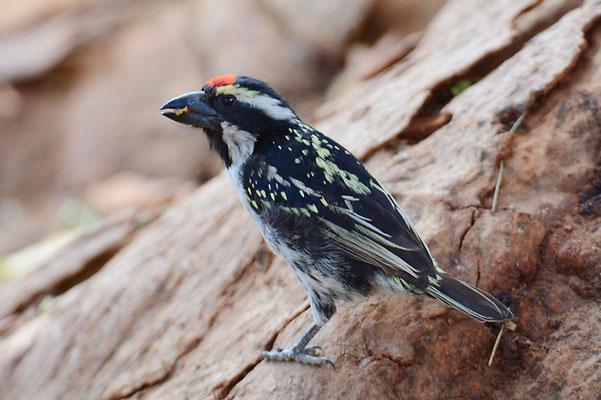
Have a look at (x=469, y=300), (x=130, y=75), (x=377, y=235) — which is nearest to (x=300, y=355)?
(x=377, y=235)

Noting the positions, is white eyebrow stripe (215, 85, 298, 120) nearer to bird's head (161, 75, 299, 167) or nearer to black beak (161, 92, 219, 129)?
bird's head (161, 75, 299, 167)

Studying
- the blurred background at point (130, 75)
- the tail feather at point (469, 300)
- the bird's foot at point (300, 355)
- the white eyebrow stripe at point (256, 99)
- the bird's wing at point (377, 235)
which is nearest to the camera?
the tail feather at point (469, 300)

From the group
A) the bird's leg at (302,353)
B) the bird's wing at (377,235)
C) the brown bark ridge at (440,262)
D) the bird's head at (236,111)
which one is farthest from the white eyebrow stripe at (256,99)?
the bird's leg at (302,353)

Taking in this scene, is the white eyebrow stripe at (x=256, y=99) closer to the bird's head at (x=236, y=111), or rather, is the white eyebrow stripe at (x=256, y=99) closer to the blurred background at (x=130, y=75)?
the bird's head at (x=236, y=111)

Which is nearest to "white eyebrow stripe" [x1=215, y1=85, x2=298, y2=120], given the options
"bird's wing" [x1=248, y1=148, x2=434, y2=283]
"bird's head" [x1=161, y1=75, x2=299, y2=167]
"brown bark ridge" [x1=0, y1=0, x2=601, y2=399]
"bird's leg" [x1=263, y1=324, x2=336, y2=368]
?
"bird's head" [x1=161, y1=75, x2=299, y2=167]

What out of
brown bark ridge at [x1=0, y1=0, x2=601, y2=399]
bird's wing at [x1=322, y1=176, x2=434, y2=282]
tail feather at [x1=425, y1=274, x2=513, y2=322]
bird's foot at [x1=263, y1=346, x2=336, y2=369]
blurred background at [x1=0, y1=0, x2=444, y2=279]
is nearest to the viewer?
tail feather at [x1=425, y1=274, x2=513, y2=322]

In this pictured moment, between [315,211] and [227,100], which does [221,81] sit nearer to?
[227,100]

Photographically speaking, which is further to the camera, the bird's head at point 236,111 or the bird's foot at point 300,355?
the bird's head at point 236,111

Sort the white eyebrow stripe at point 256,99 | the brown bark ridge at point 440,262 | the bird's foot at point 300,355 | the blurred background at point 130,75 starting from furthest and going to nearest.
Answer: the blurred background at point 130,75 < the white eyebrow stripe at point 256,99 < the bird's foot at point 300,355 < the brown bark ridge at point 440,262
